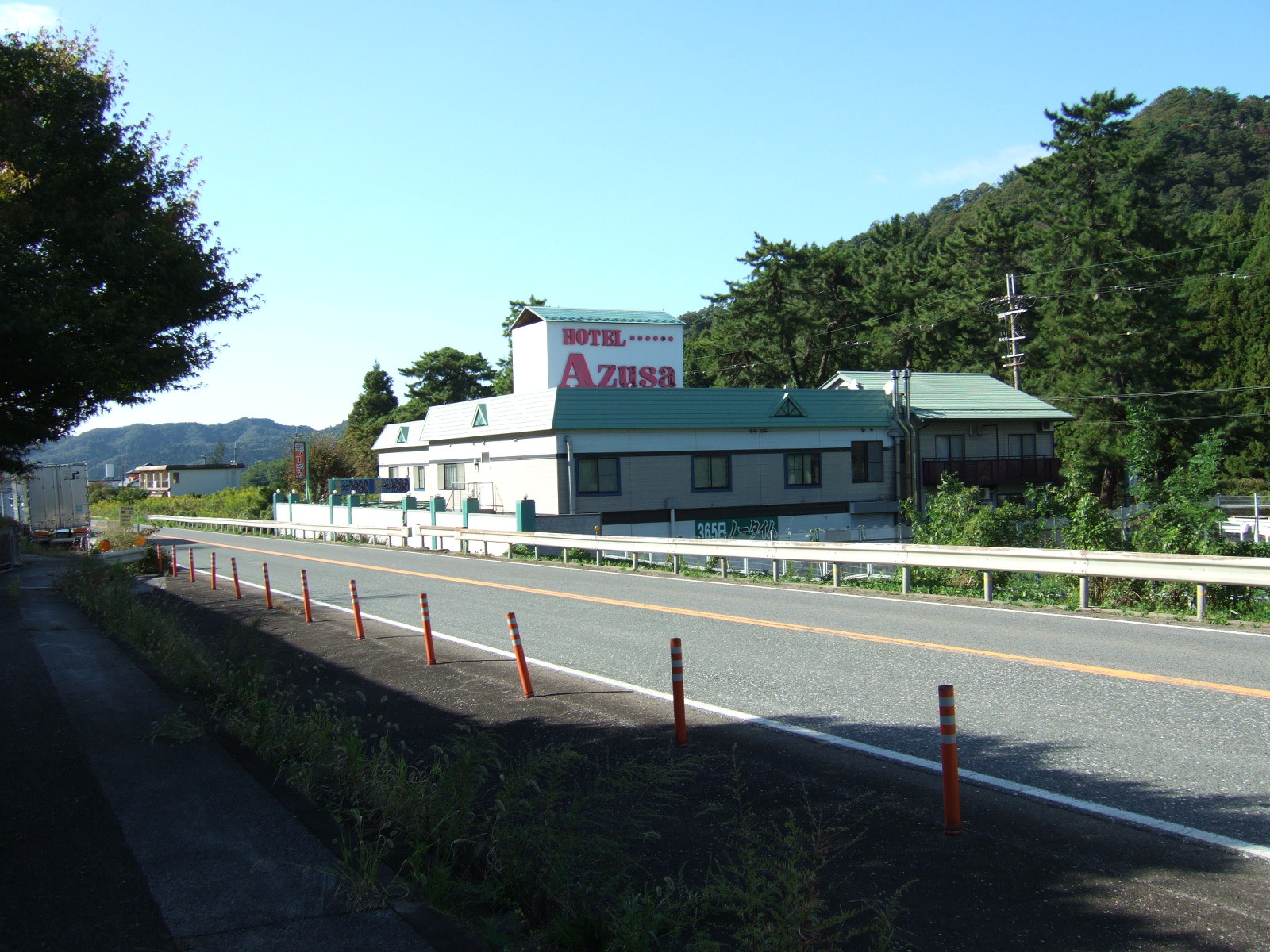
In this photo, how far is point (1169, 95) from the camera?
110062 millimetres

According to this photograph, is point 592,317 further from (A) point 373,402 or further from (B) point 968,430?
(A) point 373,402

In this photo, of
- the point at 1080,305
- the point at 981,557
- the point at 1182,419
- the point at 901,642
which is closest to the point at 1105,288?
the point at 1080,305

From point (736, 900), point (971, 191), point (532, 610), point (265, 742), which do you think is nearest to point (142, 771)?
point (265, 742)

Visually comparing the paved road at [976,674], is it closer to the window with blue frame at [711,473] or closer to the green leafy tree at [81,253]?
the green leafy tree at [81,253]

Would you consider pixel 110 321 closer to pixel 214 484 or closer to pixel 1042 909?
pixel 1042 909

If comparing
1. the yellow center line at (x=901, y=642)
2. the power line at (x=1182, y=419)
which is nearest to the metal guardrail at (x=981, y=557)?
the yellow center line at (x=901, y=642)

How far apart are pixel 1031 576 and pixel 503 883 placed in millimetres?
13634

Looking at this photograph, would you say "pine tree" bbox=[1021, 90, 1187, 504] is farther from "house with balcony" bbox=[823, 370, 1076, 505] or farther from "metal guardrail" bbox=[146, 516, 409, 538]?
"metal guardrail" bbox=[146, 516, 409, 538]

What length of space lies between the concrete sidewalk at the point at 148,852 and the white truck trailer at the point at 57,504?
3705 centimetres

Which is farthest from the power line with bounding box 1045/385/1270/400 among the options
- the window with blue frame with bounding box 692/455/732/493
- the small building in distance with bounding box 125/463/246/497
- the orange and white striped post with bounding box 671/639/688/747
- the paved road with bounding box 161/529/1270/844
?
the small building in distance with bounding box 125/463/246/497

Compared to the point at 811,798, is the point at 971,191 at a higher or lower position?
higher

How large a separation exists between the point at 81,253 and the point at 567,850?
9.62 metres

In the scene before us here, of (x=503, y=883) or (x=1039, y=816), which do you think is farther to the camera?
(x=1039, y=816)

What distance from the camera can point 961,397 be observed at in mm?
44281
